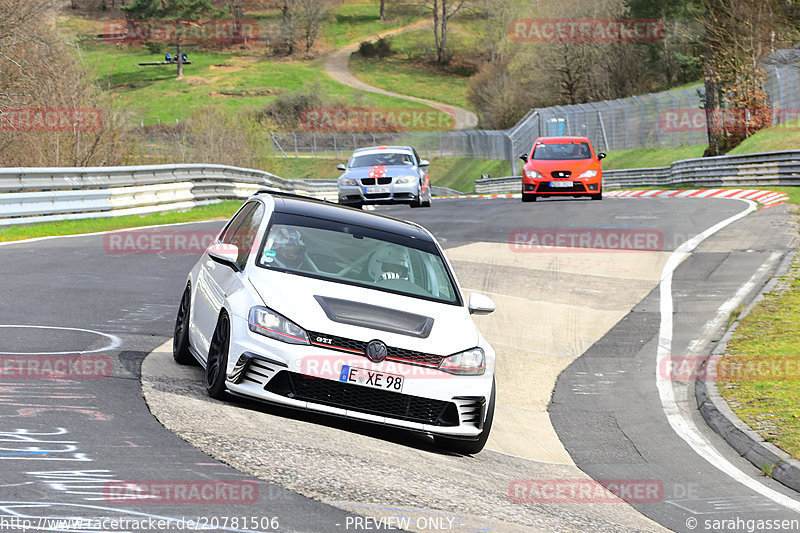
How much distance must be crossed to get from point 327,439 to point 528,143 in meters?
58.3

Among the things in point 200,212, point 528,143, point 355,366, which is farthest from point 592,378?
point 528,143

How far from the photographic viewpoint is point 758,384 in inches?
410

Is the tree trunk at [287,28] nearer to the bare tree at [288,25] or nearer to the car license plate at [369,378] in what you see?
the bare tree at [288,25]

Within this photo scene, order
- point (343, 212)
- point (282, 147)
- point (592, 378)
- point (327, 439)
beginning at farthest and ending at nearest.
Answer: point (282, 147), point (592, 378), point (343, 212), point (327, 439)

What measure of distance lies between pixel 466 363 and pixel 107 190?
56.0 ft

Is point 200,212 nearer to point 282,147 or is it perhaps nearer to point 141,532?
point 141,532

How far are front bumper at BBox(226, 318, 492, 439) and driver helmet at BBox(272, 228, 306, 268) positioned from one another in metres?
0.93

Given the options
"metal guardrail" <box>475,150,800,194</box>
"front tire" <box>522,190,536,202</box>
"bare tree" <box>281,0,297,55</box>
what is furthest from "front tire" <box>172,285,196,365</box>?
"bare tree" <box>281,0,297,55</box>

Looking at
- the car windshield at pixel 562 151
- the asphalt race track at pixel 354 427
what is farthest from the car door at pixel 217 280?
the car windshield at pixel 562 151

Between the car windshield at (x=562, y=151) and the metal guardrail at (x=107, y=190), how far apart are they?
8.94 m

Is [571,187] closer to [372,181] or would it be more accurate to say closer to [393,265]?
[372,181]

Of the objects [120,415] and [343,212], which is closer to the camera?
[120,415]

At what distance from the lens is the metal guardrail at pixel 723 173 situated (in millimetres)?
33312

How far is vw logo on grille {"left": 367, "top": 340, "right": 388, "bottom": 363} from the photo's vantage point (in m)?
7.13
